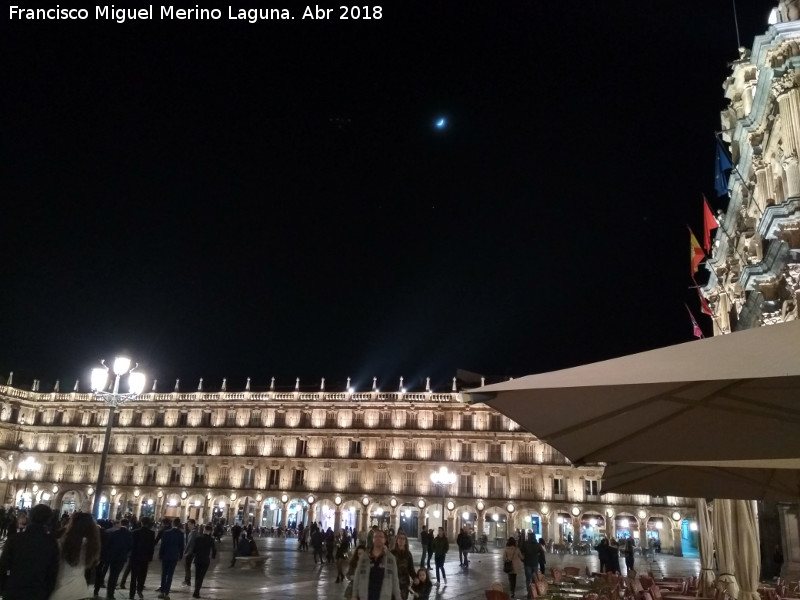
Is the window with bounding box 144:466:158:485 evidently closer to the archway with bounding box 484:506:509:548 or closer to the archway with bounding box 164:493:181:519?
the archway with bounding box 164:493:181:519

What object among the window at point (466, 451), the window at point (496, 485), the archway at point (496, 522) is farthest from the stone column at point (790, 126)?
the window at point (466, 451)

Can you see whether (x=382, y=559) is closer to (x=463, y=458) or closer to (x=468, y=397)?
(x=468, y=397)

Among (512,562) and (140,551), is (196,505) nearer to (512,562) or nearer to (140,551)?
(512,562)

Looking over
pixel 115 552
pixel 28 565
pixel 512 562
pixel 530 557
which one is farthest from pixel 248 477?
pixel 28 565

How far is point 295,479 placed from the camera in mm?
56750

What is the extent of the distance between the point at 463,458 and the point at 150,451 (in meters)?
28.8

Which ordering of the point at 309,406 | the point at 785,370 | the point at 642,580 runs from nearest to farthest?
the point at 785,370 < the point at 642,580 < the point at 309,406

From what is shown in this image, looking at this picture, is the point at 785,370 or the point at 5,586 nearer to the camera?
the point at 785,370

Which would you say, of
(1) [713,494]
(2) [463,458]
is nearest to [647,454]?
(1) [713,494]

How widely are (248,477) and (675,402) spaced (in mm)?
57679

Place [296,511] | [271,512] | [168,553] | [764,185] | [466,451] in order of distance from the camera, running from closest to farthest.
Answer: [168,553] < [764,185] < [466,451] < [296,511] < [271,512]

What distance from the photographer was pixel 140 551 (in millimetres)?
11406

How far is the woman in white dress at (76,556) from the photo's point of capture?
568cm

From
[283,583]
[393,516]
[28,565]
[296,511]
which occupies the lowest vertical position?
[283,583]
